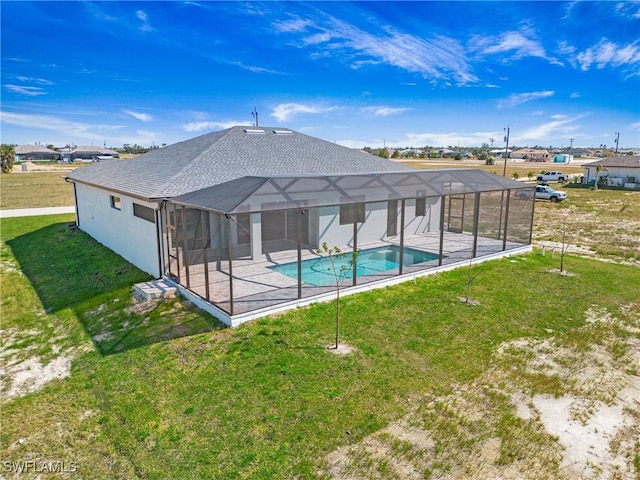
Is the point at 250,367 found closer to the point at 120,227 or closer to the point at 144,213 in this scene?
the point at 144,213

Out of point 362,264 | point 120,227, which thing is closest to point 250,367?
point 362,264

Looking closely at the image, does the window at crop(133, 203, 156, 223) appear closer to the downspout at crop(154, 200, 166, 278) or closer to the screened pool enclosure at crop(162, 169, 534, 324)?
the downspout at crop(154, 200, 166, 278)

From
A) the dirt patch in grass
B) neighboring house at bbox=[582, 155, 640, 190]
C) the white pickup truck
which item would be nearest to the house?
the dirt patch in grass

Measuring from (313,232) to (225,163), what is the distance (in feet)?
12.5

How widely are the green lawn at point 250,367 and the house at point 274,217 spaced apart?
0.96 metres

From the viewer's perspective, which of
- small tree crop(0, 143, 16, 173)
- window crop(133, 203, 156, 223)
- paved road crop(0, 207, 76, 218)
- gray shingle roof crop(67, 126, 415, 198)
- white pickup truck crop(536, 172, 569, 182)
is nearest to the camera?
window crop(133, 203, 156, 223)

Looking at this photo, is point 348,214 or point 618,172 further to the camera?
point 618,172

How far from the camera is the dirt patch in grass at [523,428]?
491 centimetres

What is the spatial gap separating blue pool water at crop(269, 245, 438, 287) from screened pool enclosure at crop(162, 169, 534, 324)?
3 cm

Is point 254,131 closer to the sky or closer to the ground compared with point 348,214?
closer to the sky

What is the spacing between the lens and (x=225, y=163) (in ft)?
46.9

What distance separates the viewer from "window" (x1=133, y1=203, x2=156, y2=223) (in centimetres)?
1155

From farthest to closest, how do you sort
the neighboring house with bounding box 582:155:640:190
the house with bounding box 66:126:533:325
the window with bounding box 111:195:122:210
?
the neighboring house with bounding box 582:155:640:190
the window with bounding box 111:195:122:210
the house with bounding box 66:126:533:325

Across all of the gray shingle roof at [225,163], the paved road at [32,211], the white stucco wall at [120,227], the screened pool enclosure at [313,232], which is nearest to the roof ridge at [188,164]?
the gray shingle roof at [225,163]
